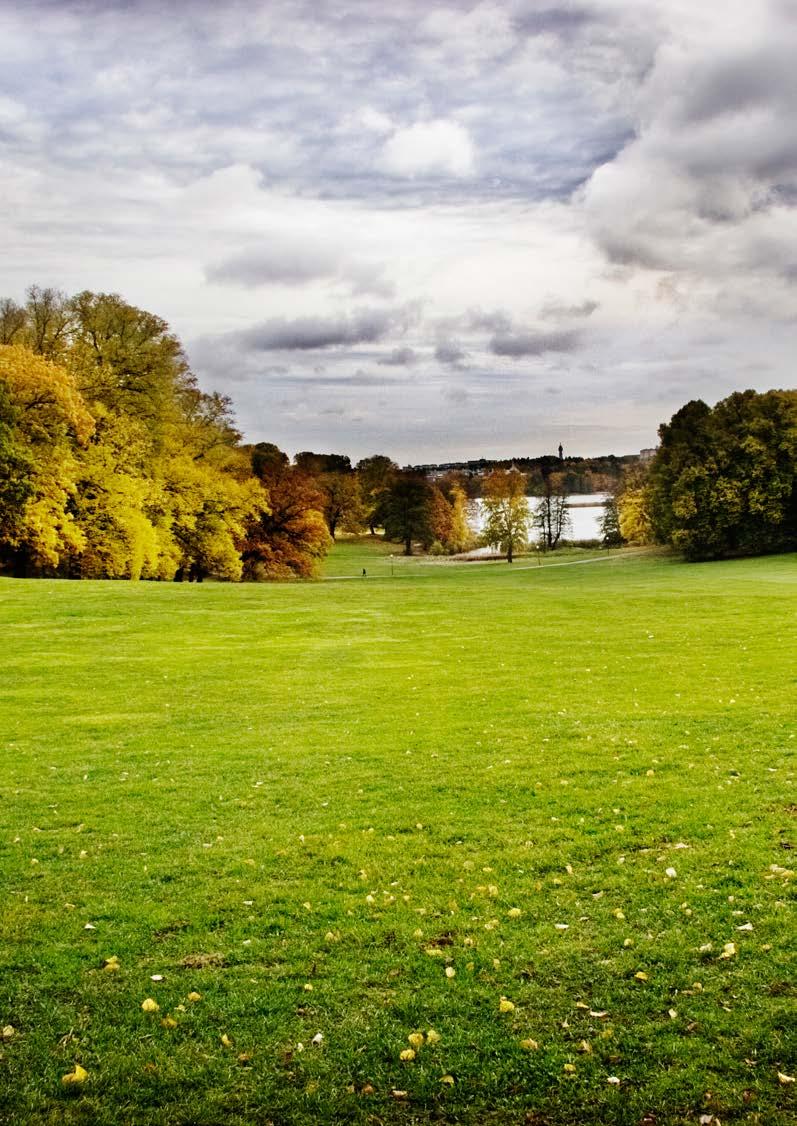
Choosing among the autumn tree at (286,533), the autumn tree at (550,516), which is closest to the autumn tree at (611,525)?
the autumn tree at (550,516)

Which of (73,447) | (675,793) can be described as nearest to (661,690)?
(675,793)

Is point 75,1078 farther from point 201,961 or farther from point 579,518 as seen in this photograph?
point 579,518

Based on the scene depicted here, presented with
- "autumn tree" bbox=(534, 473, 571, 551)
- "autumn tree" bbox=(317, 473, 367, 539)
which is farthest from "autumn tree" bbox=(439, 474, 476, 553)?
"autumn tree" bbox=(317, 473, 367, 539)

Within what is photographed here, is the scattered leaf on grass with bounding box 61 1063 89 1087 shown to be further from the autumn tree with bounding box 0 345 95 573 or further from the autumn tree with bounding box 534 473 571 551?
the autumn tree with bounding box 534 473 571 551

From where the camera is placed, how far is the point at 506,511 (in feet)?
294

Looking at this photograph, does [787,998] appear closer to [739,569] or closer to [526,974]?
[526,974]

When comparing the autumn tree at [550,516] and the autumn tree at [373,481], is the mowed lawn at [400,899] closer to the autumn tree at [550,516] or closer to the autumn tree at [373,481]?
the autumn tree at [550,516]

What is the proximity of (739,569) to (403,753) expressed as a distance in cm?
5161

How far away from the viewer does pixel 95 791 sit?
1273cm

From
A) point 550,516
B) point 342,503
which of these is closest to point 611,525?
point 550,516

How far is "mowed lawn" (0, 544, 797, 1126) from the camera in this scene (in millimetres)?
6074

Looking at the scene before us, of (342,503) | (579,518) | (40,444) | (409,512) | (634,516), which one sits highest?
(342,503)

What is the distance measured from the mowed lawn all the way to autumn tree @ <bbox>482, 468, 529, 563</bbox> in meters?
68.8

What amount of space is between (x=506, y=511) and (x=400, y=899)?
82.0 metres
